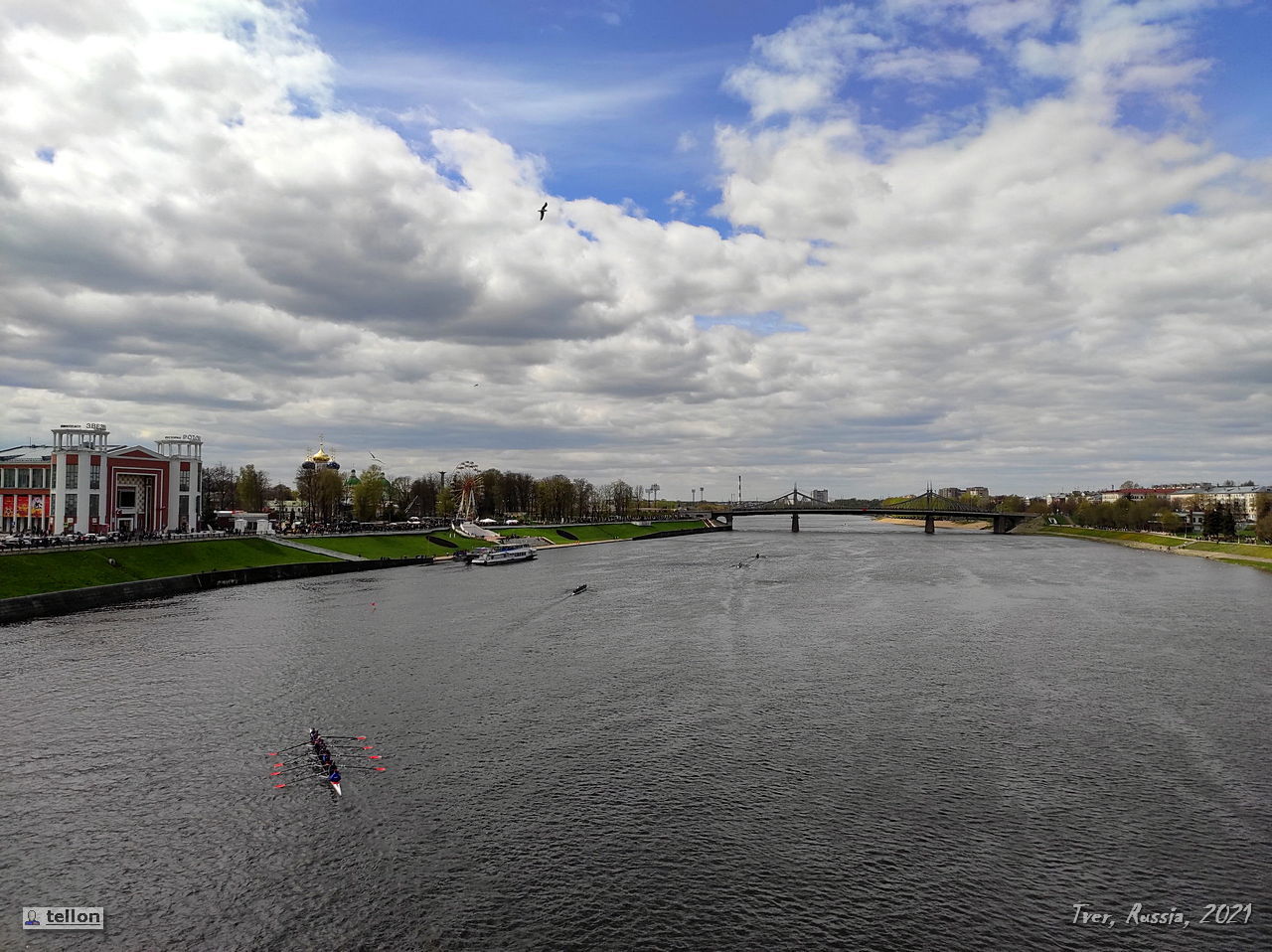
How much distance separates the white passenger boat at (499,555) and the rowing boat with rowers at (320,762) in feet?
263

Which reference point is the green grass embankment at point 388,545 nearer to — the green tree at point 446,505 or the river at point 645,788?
the green tree at point 446,505

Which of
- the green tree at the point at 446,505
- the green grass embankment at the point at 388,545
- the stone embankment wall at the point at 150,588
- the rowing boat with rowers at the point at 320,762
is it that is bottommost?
the rowing boat with rowers at the point at 320,762

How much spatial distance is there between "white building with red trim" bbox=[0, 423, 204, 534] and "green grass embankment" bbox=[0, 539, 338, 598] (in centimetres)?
2245

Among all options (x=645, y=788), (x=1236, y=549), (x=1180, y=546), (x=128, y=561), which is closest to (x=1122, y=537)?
(x=1180, y=546)

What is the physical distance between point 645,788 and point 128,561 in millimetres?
64472

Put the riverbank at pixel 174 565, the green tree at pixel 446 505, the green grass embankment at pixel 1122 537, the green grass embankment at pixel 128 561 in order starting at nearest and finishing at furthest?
the riverbank at pixel 174 565 < the green grass embankment at pixel 128 561 < the green grass embankment at pixel 1122 537 < the green tree at pixel 446 505

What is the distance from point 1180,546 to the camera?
137 m

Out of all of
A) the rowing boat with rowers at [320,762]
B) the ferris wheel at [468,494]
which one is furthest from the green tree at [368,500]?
the rowing boat with rowers at [320,762]

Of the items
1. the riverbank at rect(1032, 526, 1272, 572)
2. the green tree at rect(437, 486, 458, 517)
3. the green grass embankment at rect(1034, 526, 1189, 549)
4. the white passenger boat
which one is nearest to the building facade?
the white passenger boat

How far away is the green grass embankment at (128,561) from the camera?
193ft

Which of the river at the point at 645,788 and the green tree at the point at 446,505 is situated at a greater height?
the green tree at the point at 446,505

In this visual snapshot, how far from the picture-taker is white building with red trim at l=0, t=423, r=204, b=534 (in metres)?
95.6

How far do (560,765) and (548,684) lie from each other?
11.3 meters

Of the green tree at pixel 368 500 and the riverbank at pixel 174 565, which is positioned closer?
the riverbank at pixel 174 565
